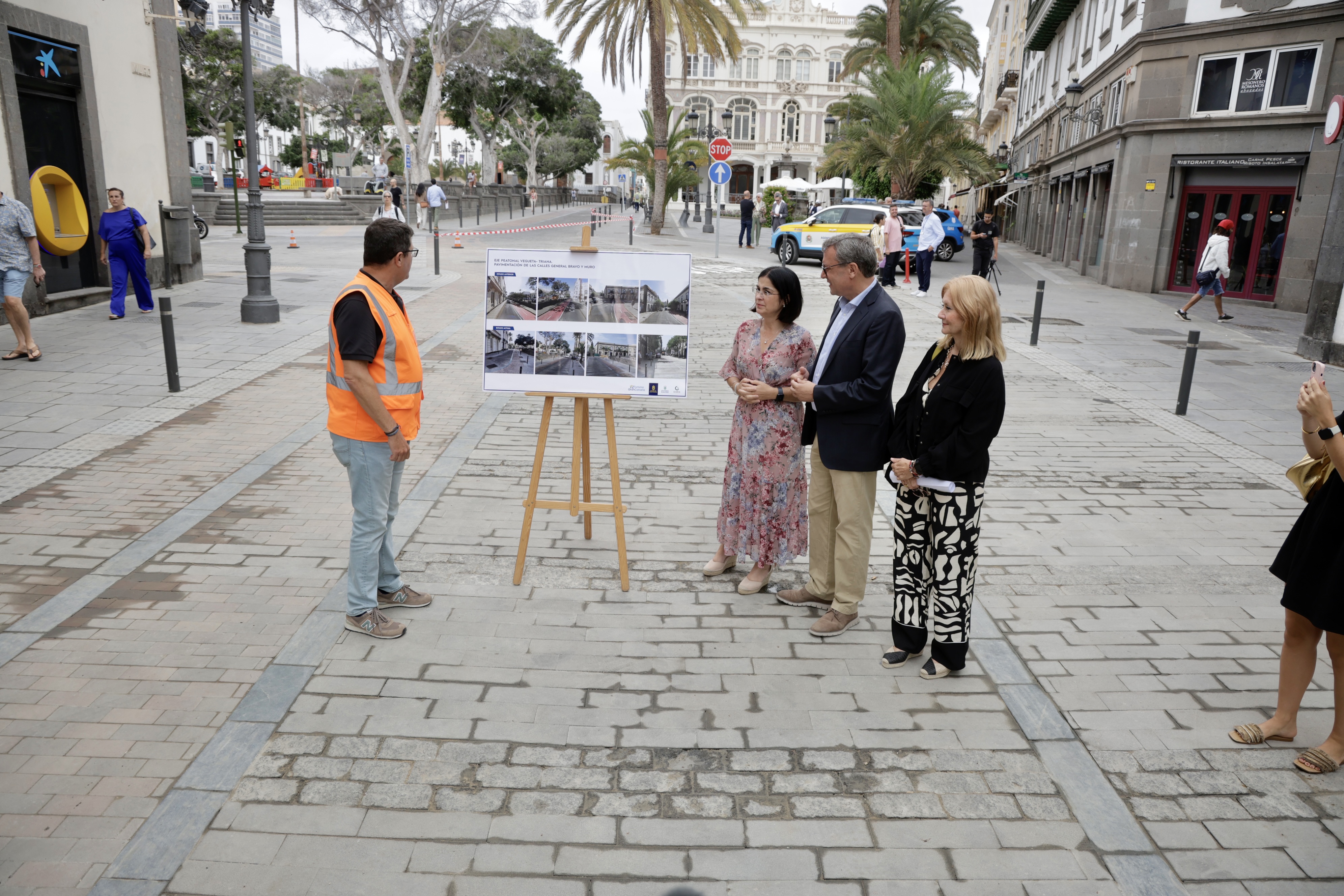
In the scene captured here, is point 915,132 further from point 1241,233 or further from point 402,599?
point 402,599

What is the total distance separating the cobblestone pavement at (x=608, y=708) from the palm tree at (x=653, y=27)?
26.0 metres

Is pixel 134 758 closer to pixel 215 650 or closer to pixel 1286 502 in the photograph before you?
pixel 215 650

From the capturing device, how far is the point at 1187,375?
370 inches

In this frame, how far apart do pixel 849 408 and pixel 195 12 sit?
1407cm

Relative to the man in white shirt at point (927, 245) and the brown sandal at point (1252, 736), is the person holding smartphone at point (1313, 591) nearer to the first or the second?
the brown sandal at point (1252, 736)

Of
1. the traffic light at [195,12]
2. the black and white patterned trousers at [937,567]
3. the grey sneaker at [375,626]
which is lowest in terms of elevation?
the grey sneaker at [375,626]

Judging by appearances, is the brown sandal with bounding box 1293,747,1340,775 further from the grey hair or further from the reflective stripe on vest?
the reflective stripe on vest

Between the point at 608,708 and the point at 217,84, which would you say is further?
the point at 217,84

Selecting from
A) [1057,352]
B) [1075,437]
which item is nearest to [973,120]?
[1057,352]

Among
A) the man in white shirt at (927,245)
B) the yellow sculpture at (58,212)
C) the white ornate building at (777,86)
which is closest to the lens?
the yellow sculpture at (58,212)

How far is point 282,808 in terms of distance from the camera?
328 cm

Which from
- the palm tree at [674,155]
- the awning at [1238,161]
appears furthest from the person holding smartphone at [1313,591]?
the palm tree at [674,155]

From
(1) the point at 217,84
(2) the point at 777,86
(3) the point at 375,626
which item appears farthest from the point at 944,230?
(2) the point at 777,86

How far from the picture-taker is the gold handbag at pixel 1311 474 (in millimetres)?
3543
